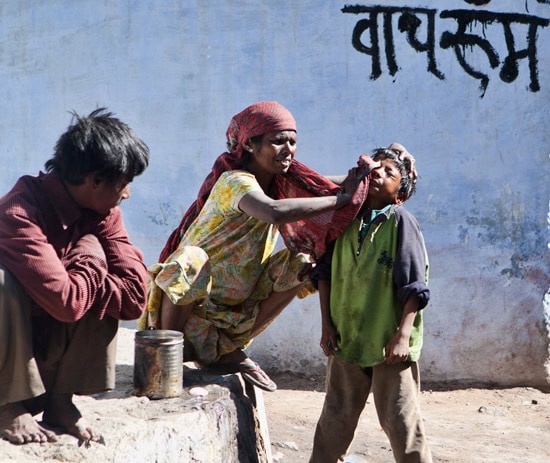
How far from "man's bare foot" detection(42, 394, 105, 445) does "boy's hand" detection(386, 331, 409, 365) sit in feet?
3.65

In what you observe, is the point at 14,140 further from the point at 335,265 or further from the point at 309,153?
the point at 335,265

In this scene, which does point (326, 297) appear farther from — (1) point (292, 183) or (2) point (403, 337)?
(1) point (292, 183)

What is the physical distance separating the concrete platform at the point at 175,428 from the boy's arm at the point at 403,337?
28.9 inches

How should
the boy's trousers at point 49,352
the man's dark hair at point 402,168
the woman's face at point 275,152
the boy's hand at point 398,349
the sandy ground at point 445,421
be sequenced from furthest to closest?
the sandy ground at point 445,421
the woman's face at point 275,152
the man's dark hair at point 402,168
the boy's hand at point 398,349
the boy's trousers at point 49,352

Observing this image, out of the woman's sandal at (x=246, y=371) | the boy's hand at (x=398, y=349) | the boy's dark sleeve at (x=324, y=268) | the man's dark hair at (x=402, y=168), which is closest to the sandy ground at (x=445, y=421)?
the woman's sandal at (x=246, y=371)

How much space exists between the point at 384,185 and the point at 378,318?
55 cm

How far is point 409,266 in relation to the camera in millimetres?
2986

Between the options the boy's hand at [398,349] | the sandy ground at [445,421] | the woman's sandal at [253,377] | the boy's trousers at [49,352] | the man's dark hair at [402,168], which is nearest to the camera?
the boy's trousers at [49,352]

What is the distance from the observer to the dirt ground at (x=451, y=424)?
4062 millimetres

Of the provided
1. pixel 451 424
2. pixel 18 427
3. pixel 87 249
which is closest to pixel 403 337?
pixel 87 249

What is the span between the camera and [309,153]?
Answer: 5273 mm

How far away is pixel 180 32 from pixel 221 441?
323cm

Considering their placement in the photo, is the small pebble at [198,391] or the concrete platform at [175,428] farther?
the small pebble at [198,391]

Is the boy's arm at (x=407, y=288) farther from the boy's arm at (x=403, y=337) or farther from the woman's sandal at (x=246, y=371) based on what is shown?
the woman's sandal at (x=246, y=371)
